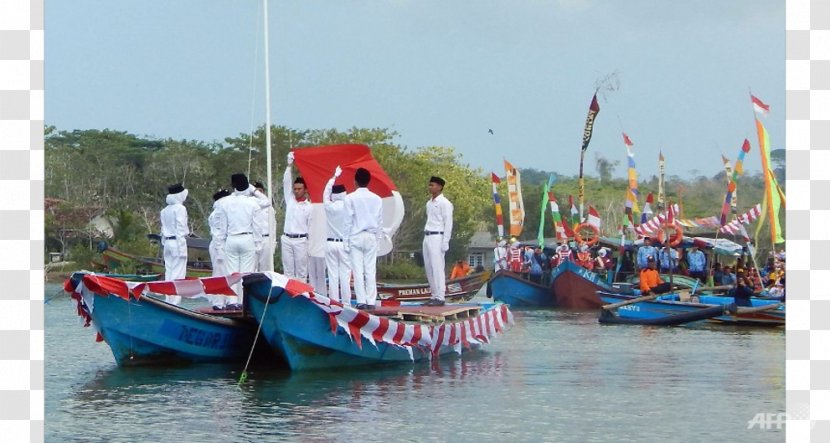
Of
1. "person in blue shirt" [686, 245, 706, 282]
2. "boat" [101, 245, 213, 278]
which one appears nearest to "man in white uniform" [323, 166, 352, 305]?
"person in blue shirt" [686, 245, 706, 282]

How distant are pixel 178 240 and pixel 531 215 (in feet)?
188

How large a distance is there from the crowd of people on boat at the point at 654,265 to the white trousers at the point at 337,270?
1140 centimetres

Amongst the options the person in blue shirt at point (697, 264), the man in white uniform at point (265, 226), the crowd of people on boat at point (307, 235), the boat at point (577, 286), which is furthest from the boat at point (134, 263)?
the man in white uniform at point (265, 226)

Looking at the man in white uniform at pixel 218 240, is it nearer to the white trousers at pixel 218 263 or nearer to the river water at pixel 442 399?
the white trousers at pixel 218 263

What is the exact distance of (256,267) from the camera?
18.4 metres

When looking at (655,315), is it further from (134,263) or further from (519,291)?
(134,263)

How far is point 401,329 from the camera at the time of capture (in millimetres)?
16234

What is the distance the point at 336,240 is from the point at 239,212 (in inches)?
55.6

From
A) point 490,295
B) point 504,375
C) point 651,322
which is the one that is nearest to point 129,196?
point 490,295

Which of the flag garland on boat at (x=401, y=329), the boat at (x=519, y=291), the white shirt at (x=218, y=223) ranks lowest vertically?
the boat at (x=519, y=291)

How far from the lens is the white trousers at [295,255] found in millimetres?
18656

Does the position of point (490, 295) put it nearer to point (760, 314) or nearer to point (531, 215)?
point (760, 314)

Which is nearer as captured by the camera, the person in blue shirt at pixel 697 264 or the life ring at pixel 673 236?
the life ring at pixel 673 236

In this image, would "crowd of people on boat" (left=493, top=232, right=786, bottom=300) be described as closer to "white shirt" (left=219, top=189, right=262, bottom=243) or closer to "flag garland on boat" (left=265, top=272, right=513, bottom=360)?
"flag garland on boat" (left=265, top=272, right=513, bottom=360)
